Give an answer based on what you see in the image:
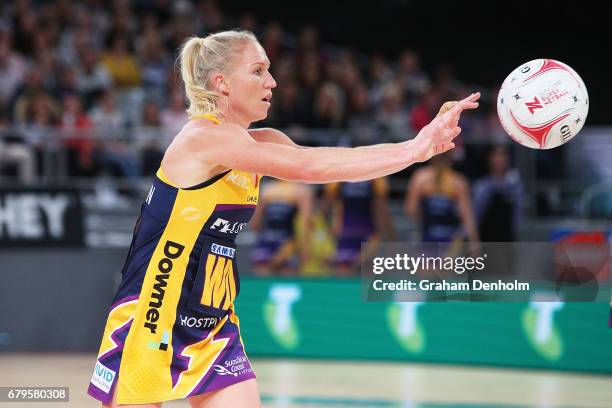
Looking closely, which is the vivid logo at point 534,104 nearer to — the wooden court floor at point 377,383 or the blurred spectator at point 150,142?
the wooden court floor at point 377,383

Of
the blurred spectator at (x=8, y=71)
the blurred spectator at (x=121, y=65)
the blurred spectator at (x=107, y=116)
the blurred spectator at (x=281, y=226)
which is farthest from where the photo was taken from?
the blurred spectator at (x=121, y=65)

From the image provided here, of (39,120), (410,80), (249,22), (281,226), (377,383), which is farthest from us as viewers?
(410,80)

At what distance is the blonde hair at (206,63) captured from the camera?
390 centimetres

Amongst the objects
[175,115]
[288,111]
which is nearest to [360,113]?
[288,111]

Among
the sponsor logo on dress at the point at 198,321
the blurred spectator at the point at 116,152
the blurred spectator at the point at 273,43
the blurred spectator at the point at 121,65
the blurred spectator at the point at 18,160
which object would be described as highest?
the blurred spectator at the point at 273,43

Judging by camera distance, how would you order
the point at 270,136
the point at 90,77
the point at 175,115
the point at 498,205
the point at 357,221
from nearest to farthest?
the point at 270,136, the point at 357,221, the point at 498,205, the point at 175,115, the point at 90,77

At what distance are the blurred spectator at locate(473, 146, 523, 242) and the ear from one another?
6.78 meters

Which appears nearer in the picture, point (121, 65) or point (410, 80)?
point (121, 65)

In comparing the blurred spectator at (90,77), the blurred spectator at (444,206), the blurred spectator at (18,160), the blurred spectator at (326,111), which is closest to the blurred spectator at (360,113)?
the blurred spectator at (326,111)

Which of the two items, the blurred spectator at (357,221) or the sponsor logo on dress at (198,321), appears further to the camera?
the blurred spectator at (357,221)

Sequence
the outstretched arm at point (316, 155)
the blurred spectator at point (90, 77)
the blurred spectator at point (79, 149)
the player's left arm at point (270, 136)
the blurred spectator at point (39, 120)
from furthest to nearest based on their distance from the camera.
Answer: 1. the blurred spectator at point (90, 77)
2. the blurred spectator at point (79, 149)
3. the blurred spectator at point (39, 120)
4. the player's left arm at point (270, 136)
5. the outstretched arm at point (316, 155)

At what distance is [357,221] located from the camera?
10.3 metres

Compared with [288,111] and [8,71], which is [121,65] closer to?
[8,71]

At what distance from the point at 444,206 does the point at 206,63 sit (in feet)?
21.6
